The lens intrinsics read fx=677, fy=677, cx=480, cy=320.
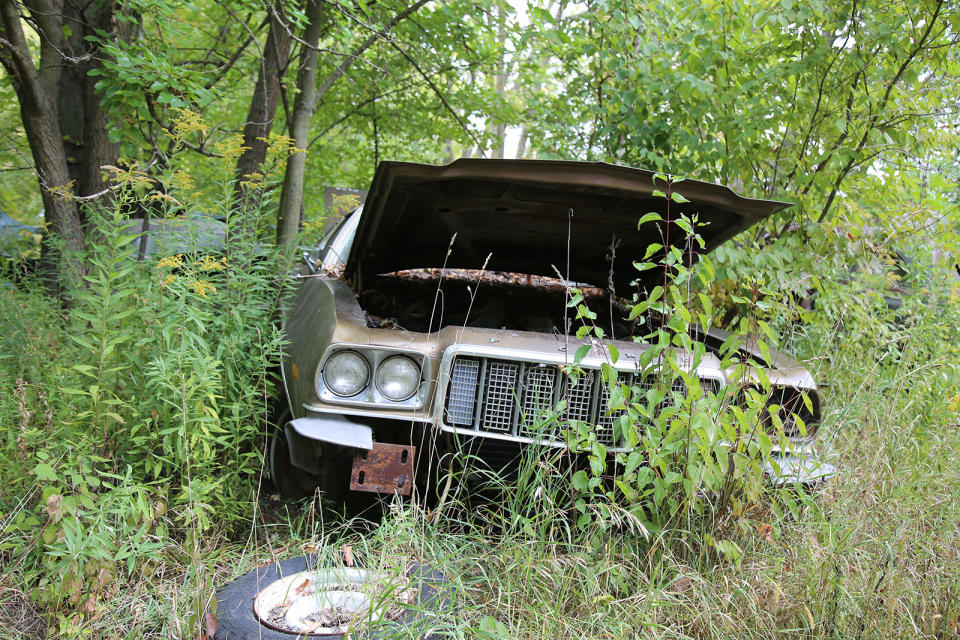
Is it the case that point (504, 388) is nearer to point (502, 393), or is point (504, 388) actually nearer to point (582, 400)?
point (502, 393)

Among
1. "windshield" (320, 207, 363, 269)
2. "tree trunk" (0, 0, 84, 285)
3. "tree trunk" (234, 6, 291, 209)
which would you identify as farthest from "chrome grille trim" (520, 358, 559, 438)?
"tree trunk" (234, 6, 291, 209)

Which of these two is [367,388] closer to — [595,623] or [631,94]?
[595,623]

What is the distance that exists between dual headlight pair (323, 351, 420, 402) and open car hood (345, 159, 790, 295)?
62 centimetres

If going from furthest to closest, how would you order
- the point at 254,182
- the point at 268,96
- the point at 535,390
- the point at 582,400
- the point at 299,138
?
the point at 268,96 → the point at 299,138 → the point at 254,182 → the point at 582,400 → the point at 535,390

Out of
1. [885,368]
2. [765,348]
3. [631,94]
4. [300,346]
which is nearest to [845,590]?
[765,348]

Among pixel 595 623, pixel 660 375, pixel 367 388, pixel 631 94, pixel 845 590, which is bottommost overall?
pixel 595 623

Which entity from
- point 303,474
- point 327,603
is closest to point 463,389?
point 303,474

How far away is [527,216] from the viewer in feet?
10.7

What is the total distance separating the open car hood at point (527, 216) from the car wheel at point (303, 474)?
957 mm

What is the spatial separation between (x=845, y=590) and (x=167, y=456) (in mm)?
2410

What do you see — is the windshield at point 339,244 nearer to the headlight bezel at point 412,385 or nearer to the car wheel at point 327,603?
the headlight bezel at point 412,385

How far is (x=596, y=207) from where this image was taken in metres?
3.07

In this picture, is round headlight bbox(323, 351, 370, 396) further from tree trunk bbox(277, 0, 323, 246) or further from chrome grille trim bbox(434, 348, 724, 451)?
tree trunk bbox(277, 0, 323, 246)

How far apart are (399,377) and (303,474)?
24.4 inches
